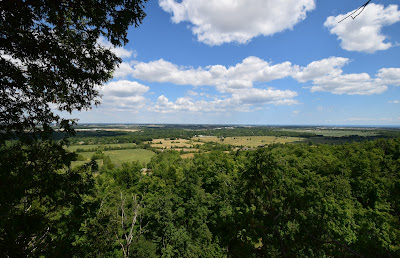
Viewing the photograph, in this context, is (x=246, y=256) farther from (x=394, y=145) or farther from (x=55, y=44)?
(x=394, y=145)

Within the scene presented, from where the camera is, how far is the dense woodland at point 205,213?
4.83 metres

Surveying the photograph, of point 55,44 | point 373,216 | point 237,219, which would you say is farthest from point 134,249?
point 373,216

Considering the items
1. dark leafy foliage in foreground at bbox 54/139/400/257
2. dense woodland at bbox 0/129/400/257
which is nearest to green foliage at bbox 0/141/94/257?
dense woodland at bbox 0/129/400/257

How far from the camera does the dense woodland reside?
4.83 meters

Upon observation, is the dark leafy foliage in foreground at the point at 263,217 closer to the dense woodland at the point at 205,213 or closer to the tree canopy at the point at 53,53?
the dense woodland at the point at 205,213

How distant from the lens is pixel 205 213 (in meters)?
19.5

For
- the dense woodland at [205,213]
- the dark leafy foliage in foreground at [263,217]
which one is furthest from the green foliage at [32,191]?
the dark leafy foliage in foreground at [263,217]

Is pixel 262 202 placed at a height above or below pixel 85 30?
below

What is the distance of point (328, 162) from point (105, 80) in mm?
29542

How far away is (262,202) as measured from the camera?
10.8 m

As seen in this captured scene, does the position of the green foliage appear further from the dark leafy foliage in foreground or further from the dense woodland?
the dark leafy foliage in foreground

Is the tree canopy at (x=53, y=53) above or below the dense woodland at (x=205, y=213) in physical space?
above

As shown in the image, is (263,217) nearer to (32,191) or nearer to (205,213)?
(205,213)

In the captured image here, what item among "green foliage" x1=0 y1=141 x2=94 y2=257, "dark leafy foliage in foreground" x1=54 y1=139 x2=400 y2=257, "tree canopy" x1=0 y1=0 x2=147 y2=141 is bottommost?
"dark leafy foliage in foreground" x1=54 y1=139 x2=400 y2=257
